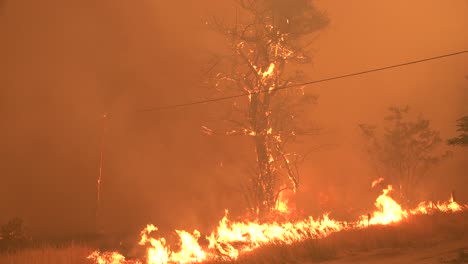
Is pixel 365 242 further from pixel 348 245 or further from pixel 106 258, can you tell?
pixel 106 258

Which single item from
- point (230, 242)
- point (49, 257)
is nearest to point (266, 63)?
point (230, 242)

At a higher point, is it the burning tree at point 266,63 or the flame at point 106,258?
the burning tree at point 266,63

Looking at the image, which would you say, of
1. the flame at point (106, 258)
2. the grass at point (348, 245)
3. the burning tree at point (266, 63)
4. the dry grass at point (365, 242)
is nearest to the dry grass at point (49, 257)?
the grass at point (348, 245)

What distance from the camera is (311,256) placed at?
1073 centimetres

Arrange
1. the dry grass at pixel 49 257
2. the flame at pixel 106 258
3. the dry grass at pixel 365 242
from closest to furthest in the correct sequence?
the dry grass at pixel 365 242 < the dry grass at pixel 49 257 < the flame at pixel 106 258

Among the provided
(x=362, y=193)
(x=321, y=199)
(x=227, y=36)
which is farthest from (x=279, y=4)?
(x=362, y=193)

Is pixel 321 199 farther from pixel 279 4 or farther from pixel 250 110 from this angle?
pixel 279 4

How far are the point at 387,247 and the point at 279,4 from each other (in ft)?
43.6

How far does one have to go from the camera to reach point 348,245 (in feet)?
37.2

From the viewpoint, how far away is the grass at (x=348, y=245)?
35.2ft

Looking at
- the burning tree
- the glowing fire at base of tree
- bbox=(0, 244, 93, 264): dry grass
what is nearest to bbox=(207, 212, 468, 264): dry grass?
the glowing fire at base of tree

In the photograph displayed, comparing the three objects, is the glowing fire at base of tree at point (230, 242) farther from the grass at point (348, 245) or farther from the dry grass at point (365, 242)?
the dry grass at point (365, 242)

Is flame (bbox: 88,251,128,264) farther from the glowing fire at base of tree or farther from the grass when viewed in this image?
the grass

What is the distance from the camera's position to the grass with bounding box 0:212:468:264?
35.2 feet
